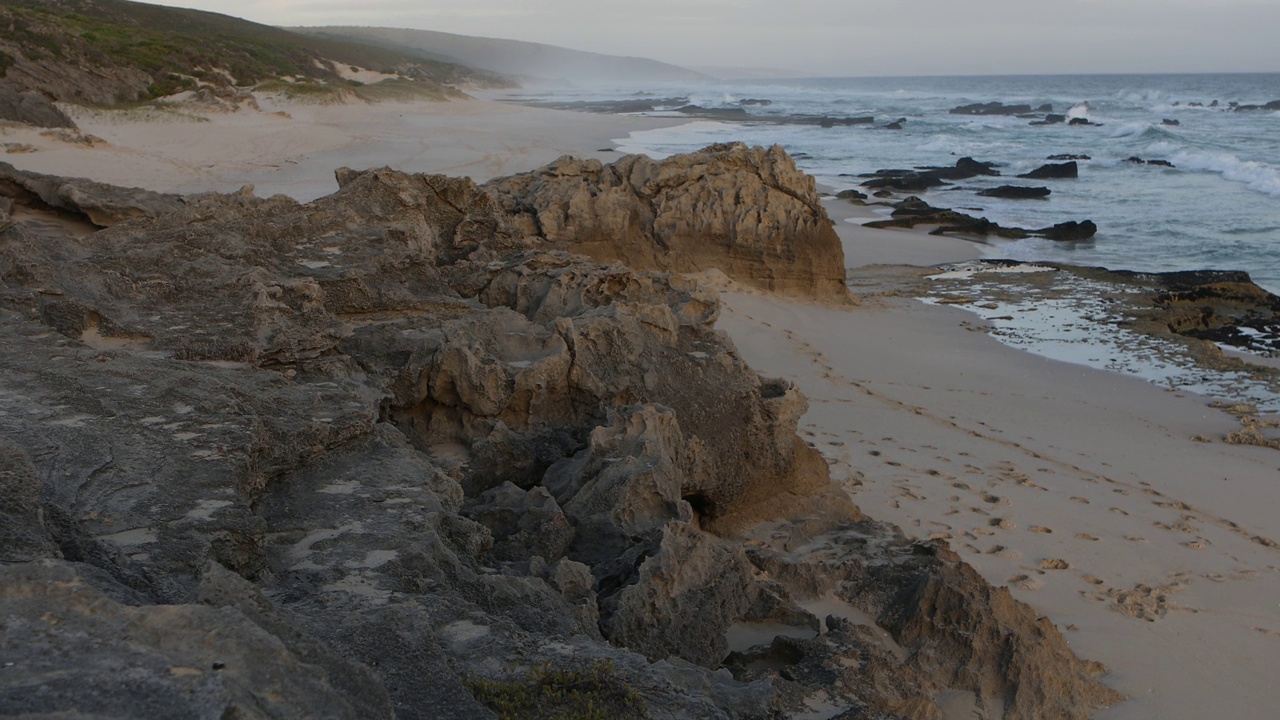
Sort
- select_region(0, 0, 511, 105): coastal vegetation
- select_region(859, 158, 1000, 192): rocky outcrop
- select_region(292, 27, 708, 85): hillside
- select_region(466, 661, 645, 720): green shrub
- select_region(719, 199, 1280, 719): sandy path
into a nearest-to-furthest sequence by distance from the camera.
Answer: select_region(466, 661, 645, 720): green shrub → select_region(719, 199, 1280, 719): sandy path → select_region(0, 0, 511, 105): coastal vegetation → select_region(859, 158, 1000, 192): rocky outcrop → select_region(292, 27, 708, 85): hillside

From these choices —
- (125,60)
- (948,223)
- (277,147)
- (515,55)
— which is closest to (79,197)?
(948,223)

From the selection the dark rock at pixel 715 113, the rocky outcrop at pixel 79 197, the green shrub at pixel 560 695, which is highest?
the dark rock at pixel 715 113

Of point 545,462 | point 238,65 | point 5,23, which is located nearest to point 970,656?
point 545,462

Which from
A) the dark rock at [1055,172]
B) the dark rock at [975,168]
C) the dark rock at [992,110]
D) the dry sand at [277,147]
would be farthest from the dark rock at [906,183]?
the dark rock at [992,110]

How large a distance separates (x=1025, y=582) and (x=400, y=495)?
3.09m

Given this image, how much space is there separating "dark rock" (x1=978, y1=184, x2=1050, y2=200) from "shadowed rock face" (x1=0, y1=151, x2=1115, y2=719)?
60.2ft

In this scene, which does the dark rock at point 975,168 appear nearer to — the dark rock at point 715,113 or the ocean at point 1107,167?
the ocean at point 1107,167

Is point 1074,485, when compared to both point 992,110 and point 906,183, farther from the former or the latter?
point 992,110

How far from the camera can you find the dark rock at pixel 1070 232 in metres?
17.1

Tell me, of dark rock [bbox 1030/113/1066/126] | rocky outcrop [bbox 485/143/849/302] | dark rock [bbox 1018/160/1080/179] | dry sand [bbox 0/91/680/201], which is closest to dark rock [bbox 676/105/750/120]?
dark rock [bbox 1030/113/1066/126]

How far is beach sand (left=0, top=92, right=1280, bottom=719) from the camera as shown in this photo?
438 cm

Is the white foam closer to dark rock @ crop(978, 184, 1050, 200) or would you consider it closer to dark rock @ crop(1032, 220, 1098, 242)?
dark rock @ crop(978, 184, 1050, 200)

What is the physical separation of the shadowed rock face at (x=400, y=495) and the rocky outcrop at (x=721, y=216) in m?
3.71

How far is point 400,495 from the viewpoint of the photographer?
3.38m
